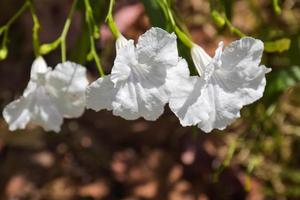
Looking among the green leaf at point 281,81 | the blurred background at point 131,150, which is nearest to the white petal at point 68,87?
the green leaf at point 281,81

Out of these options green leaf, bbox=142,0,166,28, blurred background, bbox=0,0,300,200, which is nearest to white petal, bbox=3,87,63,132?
green leaf, bbox=142,0,166,28

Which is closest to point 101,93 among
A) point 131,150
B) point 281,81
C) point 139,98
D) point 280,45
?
point 139,98

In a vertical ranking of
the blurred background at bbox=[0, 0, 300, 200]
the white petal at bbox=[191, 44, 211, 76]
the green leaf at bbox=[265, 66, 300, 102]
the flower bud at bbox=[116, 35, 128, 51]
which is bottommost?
the blurred background at bbox=[0, 0, 300, 200]

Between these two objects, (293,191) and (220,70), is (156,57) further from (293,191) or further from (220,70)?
(293,191)

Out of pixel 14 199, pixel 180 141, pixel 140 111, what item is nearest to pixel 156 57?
pixel 140 111

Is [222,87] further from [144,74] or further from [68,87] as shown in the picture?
[68,87]

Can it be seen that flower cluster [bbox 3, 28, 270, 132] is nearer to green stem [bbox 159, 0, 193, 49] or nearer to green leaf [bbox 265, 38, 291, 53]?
green stem [bbox 159, 0, 193, 49]

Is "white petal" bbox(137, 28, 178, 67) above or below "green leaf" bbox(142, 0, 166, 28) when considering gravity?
above

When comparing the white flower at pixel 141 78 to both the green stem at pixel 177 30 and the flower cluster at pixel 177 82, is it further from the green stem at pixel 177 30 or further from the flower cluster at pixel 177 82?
the green stem at pixel 177 30
